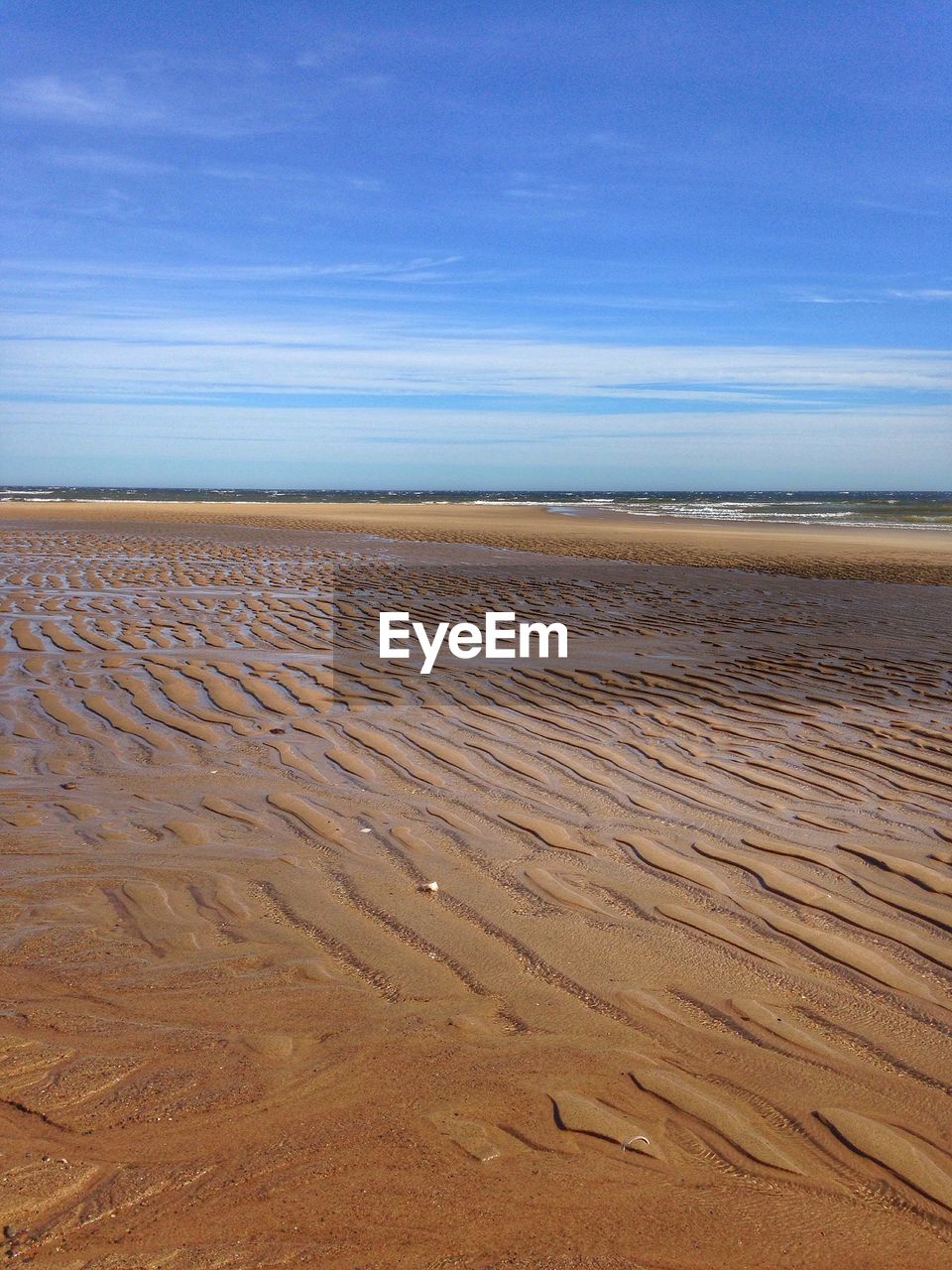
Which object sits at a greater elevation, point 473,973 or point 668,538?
point 668,538

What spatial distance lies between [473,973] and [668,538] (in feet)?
85.6

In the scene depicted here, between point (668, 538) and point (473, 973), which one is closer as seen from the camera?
point (473, 973)

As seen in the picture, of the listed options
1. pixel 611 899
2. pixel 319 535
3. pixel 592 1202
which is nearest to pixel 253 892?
pixel 611 899

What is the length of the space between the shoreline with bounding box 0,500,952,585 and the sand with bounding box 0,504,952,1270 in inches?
485

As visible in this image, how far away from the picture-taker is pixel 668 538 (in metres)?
28.6

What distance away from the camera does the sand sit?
2.35 meters

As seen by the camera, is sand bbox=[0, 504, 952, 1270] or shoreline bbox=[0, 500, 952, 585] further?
shoreline bbox=[0, 500, 952, 585]

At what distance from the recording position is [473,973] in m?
3.46

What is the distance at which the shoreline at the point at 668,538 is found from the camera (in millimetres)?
20047

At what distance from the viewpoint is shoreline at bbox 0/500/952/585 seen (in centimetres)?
2005

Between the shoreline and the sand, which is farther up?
the shoreline

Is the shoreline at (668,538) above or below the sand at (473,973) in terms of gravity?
above

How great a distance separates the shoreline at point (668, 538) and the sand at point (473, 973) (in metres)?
12.3

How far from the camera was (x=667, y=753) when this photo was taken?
6352mm
